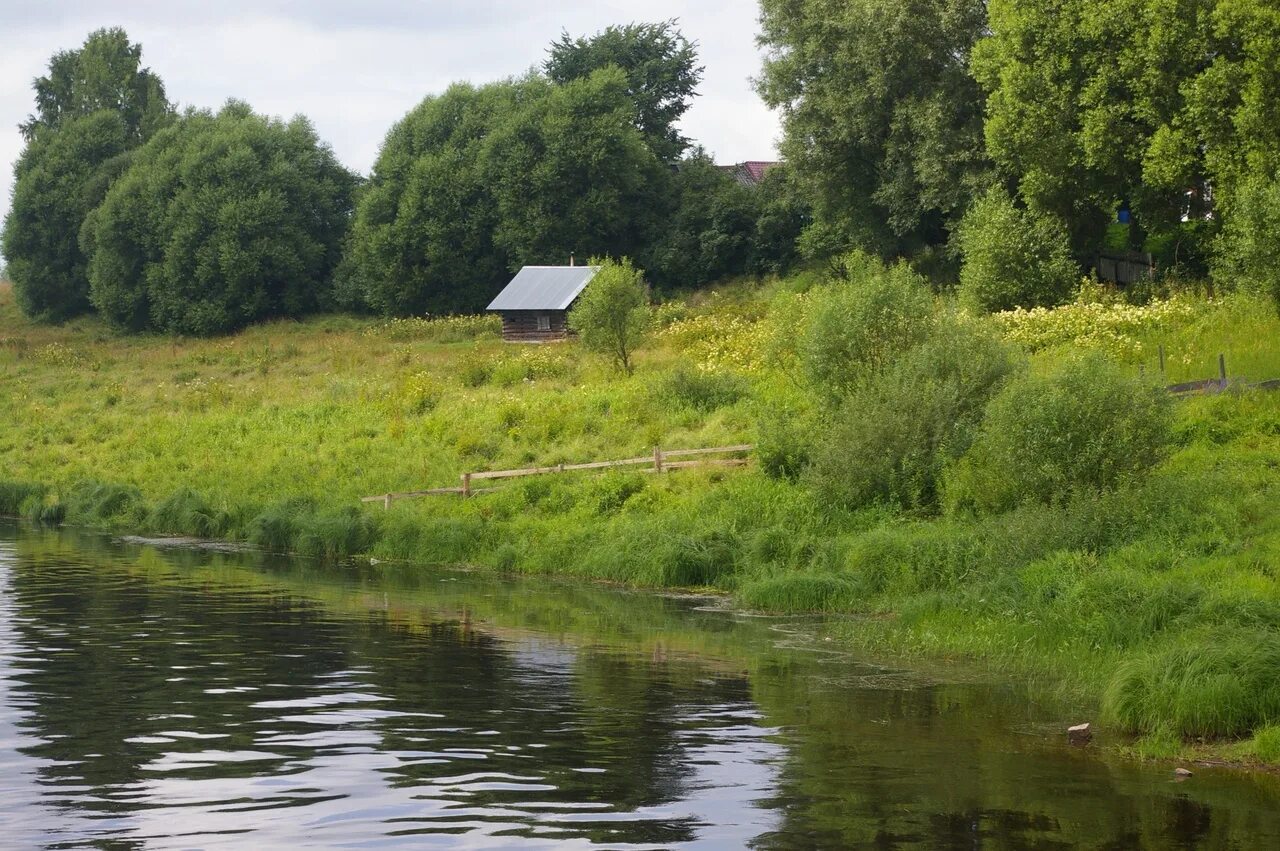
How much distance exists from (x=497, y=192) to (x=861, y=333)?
162 ft

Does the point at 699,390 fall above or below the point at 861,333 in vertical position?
below

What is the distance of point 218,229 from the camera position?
84.4 metres

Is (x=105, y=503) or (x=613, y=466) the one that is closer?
(x=613, y=466)

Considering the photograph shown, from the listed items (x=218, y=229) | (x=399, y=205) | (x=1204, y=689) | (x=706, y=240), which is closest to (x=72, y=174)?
(x=218, y=229)

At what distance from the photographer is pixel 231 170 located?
3344 inches

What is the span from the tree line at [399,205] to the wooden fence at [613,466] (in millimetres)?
34069

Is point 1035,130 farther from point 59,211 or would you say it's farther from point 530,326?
point 59,211

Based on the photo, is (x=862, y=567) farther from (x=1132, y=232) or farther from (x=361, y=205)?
(x=361, y=205)

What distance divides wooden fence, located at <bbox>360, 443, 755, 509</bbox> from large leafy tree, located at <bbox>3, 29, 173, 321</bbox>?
63134 millimetres

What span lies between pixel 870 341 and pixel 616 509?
22.8 feet

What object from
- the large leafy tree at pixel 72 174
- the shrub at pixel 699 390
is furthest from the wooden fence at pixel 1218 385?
the large leafy tree at pixel 72 174

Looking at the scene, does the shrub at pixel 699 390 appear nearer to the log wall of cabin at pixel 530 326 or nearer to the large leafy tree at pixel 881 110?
the large leafy tree at pixel 881 110

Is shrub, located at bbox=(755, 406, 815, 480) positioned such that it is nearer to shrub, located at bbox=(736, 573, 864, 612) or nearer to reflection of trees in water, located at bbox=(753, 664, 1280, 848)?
shrub, located at bbox=(736, 573, 864, 612)

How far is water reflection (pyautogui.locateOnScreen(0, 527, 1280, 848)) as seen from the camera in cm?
1317
